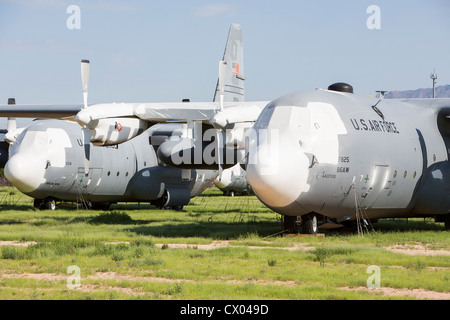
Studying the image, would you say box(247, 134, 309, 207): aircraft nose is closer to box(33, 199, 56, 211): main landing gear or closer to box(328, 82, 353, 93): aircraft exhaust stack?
box(328, 82, 353, 93): aircraft exhaust stack

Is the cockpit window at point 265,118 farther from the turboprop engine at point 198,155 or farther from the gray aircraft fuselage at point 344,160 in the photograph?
the turboprop engine at point 198,155

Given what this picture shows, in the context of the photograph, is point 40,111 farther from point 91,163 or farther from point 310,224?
point 310,224

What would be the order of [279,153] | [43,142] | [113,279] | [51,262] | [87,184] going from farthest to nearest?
[87,184]
[43,142]
[279,153]
[51,262]
[113,279]

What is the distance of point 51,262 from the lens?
1394 centimetres

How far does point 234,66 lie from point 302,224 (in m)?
16.4

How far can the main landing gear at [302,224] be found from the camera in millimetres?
17578

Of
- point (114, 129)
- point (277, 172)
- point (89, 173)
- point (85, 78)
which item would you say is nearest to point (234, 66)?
point (89, 173)

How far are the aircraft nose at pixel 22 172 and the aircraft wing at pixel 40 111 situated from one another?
5.41 feet

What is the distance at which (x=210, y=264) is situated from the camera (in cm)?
1340

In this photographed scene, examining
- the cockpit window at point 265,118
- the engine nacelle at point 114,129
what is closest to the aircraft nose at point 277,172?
the cockpit window at point 265,118

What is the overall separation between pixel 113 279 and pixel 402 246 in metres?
7.95

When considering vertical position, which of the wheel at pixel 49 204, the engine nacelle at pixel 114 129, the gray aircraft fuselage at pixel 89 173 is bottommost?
the wheel at pixel 49 204
